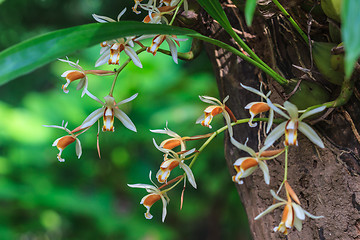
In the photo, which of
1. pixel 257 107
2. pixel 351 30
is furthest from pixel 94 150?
pixel 351 30

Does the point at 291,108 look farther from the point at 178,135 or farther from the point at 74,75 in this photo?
the point at 74,75

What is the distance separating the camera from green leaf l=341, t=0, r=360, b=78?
22 cm

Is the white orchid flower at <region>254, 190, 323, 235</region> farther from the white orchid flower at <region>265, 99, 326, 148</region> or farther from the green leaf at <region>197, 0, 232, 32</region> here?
the green leaf at <region>197, 0, 232, 32</region>

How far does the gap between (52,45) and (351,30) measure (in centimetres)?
24

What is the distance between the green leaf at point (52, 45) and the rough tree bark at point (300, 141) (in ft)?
0.69

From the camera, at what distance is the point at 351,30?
0.23 meters

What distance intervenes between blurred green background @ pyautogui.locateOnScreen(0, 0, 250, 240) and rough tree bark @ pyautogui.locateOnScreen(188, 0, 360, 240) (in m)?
1.02

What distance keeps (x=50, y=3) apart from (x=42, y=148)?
0.66m

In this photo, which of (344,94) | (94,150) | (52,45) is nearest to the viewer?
(52,45)

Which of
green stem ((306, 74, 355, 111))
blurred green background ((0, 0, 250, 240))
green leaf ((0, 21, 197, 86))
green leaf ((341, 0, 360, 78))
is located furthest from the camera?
blurred green background ((0, 0, 250, 240))

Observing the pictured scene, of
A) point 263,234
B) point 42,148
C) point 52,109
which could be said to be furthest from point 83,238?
point 263,234

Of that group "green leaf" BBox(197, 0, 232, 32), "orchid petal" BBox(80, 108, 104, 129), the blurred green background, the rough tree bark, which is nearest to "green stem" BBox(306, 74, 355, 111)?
the rough tree bark

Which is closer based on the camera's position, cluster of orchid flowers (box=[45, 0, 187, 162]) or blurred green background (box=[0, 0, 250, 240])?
cluster of orchid flowers (box=[45, 0, 187, 162])

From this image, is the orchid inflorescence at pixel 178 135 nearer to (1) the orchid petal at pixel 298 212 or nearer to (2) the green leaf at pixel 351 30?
(1) the orchid petal at pixel 298 212
